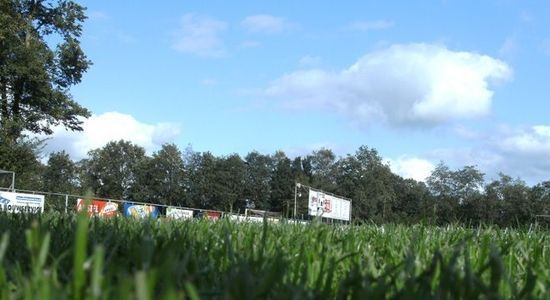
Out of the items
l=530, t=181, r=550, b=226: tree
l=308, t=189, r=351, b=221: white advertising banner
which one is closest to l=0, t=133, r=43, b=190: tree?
l=308, t=189, r=351, b=221: white advertising banner

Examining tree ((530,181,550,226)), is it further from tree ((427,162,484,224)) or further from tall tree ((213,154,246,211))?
tall tree ((213,154,246,211))

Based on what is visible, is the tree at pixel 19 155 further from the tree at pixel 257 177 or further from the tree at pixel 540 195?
the tree at pixel 540 195

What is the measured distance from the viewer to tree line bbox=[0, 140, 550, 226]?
422ft

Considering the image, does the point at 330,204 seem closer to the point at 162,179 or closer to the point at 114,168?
the point at 162,179

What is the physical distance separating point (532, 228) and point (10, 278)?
14.6ft

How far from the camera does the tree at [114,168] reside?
131 m

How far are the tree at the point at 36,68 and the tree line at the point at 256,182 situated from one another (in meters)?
79.5

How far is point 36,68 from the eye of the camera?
137 feet

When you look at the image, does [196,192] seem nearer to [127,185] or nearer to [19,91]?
[127,185]

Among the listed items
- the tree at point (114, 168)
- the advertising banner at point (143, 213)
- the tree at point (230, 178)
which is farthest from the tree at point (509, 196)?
the advertising banner at point (143, 213)

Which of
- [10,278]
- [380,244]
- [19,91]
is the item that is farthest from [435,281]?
[19,91]

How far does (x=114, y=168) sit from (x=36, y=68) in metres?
93.0

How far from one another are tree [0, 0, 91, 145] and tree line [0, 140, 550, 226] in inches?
3130

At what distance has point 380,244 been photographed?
124 inches
